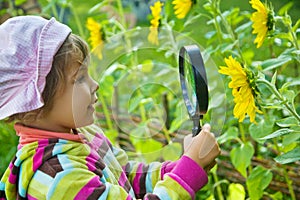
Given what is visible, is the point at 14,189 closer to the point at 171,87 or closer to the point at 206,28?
the point at 171,87

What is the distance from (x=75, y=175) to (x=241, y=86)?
341mm

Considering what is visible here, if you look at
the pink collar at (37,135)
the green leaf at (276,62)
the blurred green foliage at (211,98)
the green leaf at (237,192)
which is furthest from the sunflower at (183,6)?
the green leaf at (237,192)

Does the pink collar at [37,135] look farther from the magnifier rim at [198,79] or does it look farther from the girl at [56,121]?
the magnifier rim at [198,79]

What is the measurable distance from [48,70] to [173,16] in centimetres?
84

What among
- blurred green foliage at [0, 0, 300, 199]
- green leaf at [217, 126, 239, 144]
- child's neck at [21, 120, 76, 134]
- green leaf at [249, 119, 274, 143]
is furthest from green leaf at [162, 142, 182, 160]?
green leaf at [217, 126, 239, 144]

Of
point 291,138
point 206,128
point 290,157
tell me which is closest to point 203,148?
point 206,128

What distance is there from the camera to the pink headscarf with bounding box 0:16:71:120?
1.33m

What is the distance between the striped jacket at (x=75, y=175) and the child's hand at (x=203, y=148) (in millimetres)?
13

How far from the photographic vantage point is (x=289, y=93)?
1.51 meters

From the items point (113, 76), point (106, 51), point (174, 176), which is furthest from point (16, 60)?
point (113, 76)

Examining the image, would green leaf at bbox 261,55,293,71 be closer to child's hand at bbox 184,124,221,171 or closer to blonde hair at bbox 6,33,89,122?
child's hand at bbox 184,124,221,171

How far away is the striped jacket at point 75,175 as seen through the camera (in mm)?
1311

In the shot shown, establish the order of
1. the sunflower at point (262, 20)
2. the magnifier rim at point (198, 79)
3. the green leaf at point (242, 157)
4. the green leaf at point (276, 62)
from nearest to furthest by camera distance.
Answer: the magnifier rim at point (198, 79) < the sunflower at point (262, 20) < the green leaf at point (276, 62) < the green leaf at point (242, 157)

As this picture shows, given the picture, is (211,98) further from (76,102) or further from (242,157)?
(242,157)
